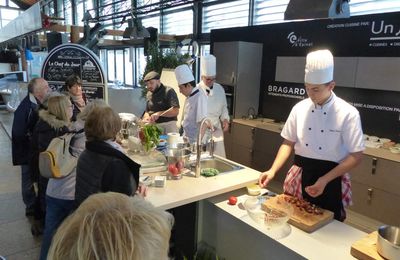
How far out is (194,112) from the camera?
10.9 ft

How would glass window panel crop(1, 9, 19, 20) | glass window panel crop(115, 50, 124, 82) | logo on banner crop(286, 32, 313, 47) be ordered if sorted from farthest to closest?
glass window panel crop(1, 9, 19, 20), glass window panel crop(115, 50, 124, 82), logo on banner crop(286, 32, 313, 47)

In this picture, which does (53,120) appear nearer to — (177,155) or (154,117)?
(177,155)

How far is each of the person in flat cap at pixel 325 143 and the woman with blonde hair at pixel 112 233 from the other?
1350 mm

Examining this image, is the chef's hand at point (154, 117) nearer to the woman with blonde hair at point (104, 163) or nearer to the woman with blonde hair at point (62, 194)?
the woman with blonde hair at point (62, 194)

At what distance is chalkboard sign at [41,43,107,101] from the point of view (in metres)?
3.84

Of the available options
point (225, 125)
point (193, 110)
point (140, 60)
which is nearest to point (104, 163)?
point (193, 110)

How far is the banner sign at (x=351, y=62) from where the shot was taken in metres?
3.24

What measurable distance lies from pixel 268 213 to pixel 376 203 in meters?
1.99

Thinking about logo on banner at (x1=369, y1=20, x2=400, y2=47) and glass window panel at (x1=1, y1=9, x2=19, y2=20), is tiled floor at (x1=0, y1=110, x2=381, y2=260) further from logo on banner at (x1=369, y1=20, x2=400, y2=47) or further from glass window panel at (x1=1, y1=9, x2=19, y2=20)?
glass window panel at (x1=1, y1=9, x2=19, y2=20)

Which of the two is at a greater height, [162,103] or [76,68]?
[76,68]

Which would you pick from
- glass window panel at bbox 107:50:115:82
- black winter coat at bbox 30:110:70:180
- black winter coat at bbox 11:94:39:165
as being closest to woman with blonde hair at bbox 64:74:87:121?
black winter coat at bbox 11:94:39:165

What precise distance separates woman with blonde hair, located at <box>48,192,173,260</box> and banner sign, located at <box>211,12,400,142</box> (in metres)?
3.31

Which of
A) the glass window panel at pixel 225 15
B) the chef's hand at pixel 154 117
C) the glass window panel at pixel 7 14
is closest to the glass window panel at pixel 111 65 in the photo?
the glass window panel at pixel 225 15

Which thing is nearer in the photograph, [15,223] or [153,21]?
[15,223]
